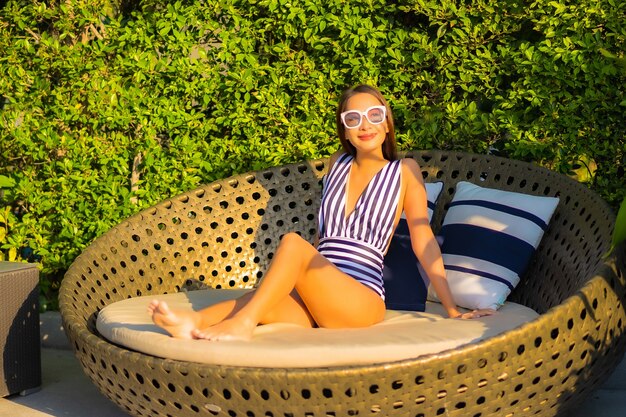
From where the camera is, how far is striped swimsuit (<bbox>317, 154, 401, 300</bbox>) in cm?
379

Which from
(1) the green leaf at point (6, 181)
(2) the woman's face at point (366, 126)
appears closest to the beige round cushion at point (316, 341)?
(2) the woman's face at point (366, 126)

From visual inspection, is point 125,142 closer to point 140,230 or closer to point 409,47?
point 140,230

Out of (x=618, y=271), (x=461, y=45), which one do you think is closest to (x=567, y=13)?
(x=461, y=45)

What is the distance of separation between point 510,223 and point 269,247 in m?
1.23

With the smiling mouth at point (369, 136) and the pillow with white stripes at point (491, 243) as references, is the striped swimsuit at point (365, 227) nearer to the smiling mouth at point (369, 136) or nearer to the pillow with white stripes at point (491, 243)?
the smiling mouth at point (369, 136)

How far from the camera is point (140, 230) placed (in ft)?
14.2

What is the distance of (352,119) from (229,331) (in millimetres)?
1143

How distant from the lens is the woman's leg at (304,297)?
132 inches

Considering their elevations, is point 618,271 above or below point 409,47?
below

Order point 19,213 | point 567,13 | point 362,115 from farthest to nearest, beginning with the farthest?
point 19,213
point 567,13
point 362,115

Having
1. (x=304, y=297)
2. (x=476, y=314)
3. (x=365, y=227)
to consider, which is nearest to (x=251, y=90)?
(x=365, y=227)

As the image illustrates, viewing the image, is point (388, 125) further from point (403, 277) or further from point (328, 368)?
point (328, 368)

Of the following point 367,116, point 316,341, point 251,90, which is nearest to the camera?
point 316,341

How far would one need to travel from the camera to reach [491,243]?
3975 millimetres
